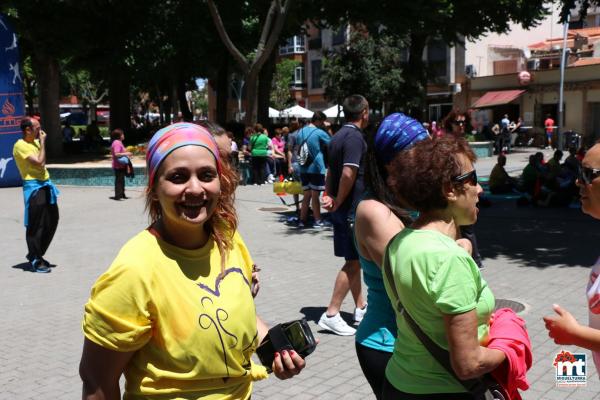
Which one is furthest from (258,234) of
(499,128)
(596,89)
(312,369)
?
(596,89)

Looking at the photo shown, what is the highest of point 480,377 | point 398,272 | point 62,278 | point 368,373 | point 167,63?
point 167,63

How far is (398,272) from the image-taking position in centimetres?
230

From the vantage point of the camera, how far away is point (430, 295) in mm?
2150

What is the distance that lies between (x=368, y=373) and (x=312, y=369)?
2257 millimetres

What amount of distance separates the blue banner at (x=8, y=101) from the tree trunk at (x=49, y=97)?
194 inches

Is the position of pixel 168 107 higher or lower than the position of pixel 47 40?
lower

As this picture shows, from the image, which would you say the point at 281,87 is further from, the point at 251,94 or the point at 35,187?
the point at 35,187

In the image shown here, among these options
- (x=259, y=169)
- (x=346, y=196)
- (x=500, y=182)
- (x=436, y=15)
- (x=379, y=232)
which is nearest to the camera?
(x=379, y=232)

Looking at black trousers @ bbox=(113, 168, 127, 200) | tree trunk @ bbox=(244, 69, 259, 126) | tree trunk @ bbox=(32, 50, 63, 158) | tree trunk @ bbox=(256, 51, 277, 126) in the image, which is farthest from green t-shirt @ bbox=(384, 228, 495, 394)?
tree trunk @ bbox=(256, 51, 277, 126)

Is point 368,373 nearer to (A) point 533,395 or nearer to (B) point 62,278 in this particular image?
(A) point 533,395

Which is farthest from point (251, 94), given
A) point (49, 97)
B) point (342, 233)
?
point (342, 233)

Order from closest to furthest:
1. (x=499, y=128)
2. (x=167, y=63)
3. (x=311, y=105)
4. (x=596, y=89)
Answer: (x=167, y=63)
(x=499, y=128)
(x=596, y=89)
(x=311, y=105)

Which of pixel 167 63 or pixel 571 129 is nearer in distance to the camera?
pixel 167 63

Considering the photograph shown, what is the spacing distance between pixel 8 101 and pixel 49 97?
5.68 metres
